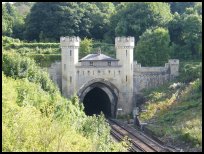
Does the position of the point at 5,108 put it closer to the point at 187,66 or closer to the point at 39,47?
the point at 187,66

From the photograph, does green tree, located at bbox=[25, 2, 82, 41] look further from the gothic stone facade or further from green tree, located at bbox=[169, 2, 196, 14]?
green tree, located at bbox=[169, 2, 196, 14]

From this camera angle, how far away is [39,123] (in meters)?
29.5

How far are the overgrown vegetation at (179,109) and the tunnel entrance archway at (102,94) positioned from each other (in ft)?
10.7

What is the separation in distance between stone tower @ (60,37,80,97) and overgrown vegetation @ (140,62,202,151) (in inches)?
286

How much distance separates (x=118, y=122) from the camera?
54875 mm

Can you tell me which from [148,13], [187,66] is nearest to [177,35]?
[148,13]

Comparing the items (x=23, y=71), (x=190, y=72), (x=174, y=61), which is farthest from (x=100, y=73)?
(x=23, y=71)

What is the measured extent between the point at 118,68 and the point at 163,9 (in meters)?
17.6

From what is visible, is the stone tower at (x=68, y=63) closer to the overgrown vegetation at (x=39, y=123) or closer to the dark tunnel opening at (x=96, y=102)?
the dark tunnel opening at (x=96, y=102)

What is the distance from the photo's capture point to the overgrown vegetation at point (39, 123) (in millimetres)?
27723

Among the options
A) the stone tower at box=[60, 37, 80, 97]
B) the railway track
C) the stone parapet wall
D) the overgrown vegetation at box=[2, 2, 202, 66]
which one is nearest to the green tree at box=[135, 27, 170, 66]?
the overgrown vegetation at box=[2, 2, 202, 66]

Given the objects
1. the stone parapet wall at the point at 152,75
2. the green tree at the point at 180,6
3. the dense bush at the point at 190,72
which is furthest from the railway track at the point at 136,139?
the green tree at the point at 180,6

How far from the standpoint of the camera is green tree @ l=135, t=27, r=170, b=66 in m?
62.8

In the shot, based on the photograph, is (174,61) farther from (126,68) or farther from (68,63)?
(68,63)
